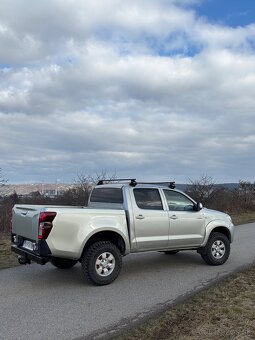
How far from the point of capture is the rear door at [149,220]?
8000 millimetres

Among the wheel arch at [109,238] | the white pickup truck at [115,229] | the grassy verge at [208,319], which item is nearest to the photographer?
the grassy verge at [208,319]

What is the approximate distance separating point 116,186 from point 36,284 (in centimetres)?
249

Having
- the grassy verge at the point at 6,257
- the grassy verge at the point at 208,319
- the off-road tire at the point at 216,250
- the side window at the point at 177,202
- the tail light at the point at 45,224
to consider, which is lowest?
the grassy verge at the point at 208,319

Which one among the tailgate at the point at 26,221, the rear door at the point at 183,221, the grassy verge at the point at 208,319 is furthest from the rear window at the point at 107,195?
the grassy verge at the point at 208,319

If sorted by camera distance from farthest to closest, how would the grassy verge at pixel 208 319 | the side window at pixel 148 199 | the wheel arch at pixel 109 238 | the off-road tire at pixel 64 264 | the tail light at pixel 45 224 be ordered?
the off-road tire at pixel 64 264, the side window at pixel 148 199, the wheel arch at pixel 109 238, the tail light at pixel 45 224, the grassy verge at pixel 208 319

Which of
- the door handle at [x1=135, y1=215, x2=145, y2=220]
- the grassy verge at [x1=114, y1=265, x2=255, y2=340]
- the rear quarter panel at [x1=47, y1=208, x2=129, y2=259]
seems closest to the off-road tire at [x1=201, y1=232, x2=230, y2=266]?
the door handle at [x1=135, y1=215, x2=145, y2=220]

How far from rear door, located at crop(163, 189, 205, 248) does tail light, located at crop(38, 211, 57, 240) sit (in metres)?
2.73

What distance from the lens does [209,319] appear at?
541cm

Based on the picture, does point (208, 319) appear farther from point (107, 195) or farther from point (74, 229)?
point (107, 195)

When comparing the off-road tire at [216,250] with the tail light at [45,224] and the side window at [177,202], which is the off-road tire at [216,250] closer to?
the side window at [177,202]

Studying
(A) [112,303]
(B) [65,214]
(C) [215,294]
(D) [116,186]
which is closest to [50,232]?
(B) [65,214]

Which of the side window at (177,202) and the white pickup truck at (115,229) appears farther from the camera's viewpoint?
the side window at (177,202)

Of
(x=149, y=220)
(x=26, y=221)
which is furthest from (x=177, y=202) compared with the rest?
(x=26, y=221)

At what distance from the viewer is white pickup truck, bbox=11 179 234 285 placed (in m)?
6.94
